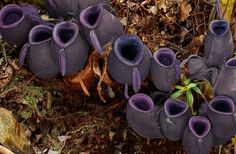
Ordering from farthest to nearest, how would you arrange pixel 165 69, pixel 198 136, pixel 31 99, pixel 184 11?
pixel 184 11, pixel 31 99, pixel 165 69, pixel 198 136

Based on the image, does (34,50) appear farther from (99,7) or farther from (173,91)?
(173,91)

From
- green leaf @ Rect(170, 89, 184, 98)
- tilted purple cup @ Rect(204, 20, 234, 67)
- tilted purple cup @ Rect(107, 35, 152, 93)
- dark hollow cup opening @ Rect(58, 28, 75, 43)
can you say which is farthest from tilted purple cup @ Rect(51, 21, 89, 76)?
tilted purple cup @ Rect(204, 20, 234, 67)

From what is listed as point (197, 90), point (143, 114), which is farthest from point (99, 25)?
point (197, 90)

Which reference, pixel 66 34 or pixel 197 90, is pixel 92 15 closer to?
pixel 66 34

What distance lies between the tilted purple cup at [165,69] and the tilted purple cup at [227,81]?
179mm

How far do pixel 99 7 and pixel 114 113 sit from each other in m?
0.55

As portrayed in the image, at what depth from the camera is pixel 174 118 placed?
197 centimetres

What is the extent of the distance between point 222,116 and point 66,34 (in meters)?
0.75

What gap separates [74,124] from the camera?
7.63ft

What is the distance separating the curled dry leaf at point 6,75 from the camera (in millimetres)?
2301

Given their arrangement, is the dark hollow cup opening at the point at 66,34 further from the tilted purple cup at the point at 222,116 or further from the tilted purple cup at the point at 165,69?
the tilted purple cup at the point at 222,116

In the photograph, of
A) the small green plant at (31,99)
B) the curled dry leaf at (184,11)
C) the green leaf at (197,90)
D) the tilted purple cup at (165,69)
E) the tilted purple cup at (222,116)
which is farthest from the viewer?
the curled dry leaf at (184,11)

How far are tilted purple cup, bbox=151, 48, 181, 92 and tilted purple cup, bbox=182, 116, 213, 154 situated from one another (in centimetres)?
20

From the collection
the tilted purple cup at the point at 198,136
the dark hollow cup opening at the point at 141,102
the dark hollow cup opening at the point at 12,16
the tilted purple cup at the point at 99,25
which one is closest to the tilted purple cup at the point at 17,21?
the dark hollow cup opening at the point at 12,16
